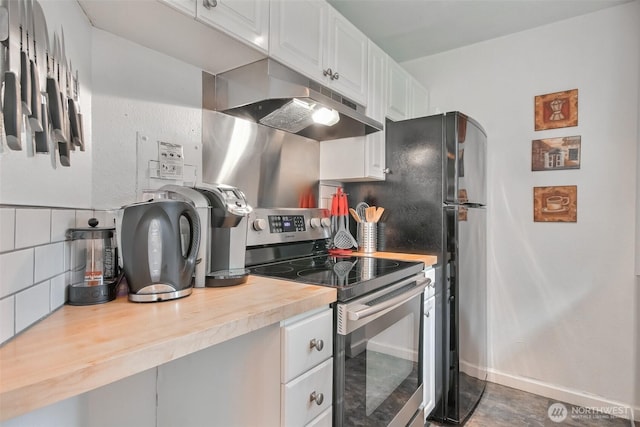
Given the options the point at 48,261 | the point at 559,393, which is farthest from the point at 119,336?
the point at 559,393

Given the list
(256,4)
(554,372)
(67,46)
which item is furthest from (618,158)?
(67,46)

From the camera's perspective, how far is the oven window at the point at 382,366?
3.69ft

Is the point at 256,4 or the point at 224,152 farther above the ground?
the point at 256,4

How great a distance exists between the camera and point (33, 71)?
27.6 inches

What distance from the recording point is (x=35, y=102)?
70cm

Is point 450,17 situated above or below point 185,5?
above

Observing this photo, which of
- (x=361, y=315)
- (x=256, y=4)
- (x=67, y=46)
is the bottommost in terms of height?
(x=361, y=315)

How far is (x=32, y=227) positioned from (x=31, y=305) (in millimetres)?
166

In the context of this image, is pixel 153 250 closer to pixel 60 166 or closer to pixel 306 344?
pixel 60 166

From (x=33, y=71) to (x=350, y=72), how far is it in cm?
138

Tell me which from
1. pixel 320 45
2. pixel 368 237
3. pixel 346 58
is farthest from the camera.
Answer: pixel 368 237

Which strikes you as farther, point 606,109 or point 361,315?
point 606,109

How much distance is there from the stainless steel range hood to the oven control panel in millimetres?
461

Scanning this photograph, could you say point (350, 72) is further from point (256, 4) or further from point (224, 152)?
point (224, 152)
